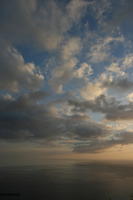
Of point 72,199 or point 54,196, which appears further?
point 54,196

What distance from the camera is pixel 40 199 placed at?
67.5 meters

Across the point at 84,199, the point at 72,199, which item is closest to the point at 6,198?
the point at 72,199

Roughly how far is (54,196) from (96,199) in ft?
63.9

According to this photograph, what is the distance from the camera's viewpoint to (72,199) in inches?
2692

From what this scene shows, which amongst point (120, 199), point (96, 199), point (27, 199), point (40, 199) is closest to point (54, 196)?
point (40, 199)

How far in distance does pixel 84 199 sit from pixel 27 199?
24639 mm

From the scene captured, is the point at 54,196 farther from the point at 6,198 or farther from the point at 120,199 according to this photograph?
the point at 120,199

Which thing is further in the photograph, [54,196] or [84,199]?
[54,196]

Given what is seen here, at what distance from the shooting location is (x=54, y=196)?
2899 inches

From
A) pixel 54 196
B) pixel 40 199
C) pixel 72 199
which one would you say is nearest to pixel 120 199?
pixel 72 199

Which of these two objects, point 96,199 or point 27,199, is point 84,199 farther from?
point 27,199

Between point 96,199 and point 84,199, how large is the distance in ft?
17.2

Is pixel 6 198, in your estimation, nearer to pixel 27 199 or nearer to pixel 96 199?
pixel 27 199

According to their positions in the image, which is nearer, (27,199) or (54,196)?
(27,199)
